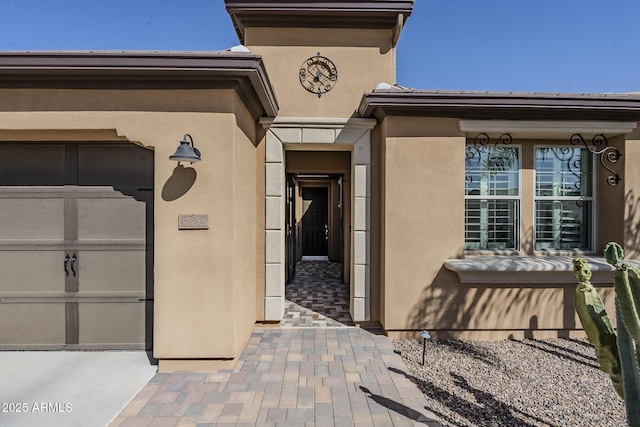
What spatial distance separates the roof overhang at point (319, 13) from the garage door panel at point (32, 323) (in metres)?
5.25

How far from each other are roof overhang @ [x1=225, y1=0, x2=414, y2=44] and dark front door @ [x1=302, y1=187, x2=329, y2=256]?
782cm

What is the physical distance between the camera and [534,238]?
207 inches

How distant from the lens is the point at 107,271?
415 centimetres

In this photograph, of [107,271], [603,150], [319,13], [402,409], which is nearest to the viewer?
[402,409]

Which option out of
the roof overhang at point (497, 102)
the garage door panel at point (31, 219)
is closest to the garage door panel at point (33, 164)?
the garage door panel at point (31, 219)

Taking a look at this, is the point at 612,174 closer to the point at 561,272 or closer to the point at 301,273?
the point at 561,272

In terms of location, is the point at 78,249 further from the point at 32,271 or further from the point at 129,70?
the point at 129,70

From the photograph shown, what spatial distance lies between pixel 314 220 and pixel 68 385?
10021 mm

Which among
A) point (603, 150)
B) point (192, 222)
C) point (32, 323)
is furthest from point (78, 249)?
point (603, 150)

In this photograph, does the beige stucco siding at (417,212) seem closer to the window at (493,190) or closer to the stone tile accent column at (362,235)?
the stone tile accent column at (362,235)

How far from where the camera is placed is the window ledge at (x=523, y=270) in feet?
14.9

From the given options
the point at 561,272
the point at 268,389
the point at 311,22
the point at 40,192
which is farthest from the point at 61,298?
the point at 561,272

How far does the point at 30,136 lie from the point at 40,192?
0.74 meters

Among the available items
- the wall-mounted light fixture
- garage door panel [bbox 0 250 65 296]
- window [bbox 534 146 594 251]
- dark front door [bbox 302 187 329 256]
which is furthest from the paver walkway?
dark front door [bbox 302 187 329 256]
